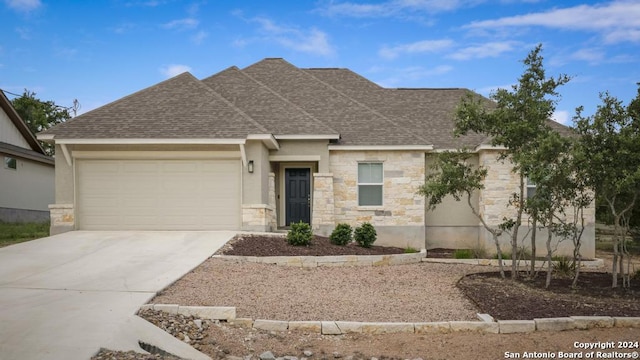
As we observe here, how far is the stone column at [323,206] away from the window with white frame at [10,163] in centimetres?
1575

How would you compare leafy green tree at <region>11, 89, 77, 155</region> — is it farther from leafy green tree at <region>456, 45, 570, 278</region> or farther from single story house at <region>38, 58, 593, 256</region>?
leafy green tree at <region>456, 45, 570, 278</region>

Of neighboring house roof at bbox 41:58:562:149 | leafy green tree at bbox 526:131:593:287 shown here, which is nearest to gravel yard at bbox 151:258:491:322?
leafy green tree at bbox 526:131:593:287

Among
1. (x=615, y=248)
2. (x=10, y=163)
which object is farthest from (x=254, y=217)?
(x=10, y=163)

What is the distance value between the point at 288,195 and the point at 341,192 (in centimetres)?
213

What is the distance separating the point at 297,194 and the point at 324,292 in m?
8.67

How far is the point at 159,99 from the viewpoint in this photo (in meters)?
17.2

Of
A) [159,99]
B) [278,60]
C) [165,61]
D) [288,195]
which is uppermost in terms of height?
[278,60]

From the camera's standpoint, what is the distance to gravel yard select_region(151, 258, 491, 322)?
8648 millimetres

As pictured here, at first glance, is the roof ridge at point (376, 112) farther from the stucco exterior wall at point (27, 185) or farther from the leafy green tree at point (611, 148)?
the stucco exterior wall at point (27, 185)

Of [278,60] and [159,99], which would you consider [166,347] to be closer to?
[159,99]

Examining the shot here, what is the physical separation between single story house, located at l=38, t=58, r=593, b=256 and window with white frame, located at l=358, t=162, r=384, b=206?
0.03 metres

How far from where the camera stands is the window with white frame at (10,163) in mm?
24056

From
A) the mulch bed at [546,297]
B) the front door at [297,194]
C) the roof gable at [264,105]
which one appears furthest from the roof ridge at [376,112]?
the mulch bed at [546,297]

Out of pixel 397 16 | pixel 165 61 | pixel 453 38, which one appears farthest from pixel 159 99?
pixel 453 38
